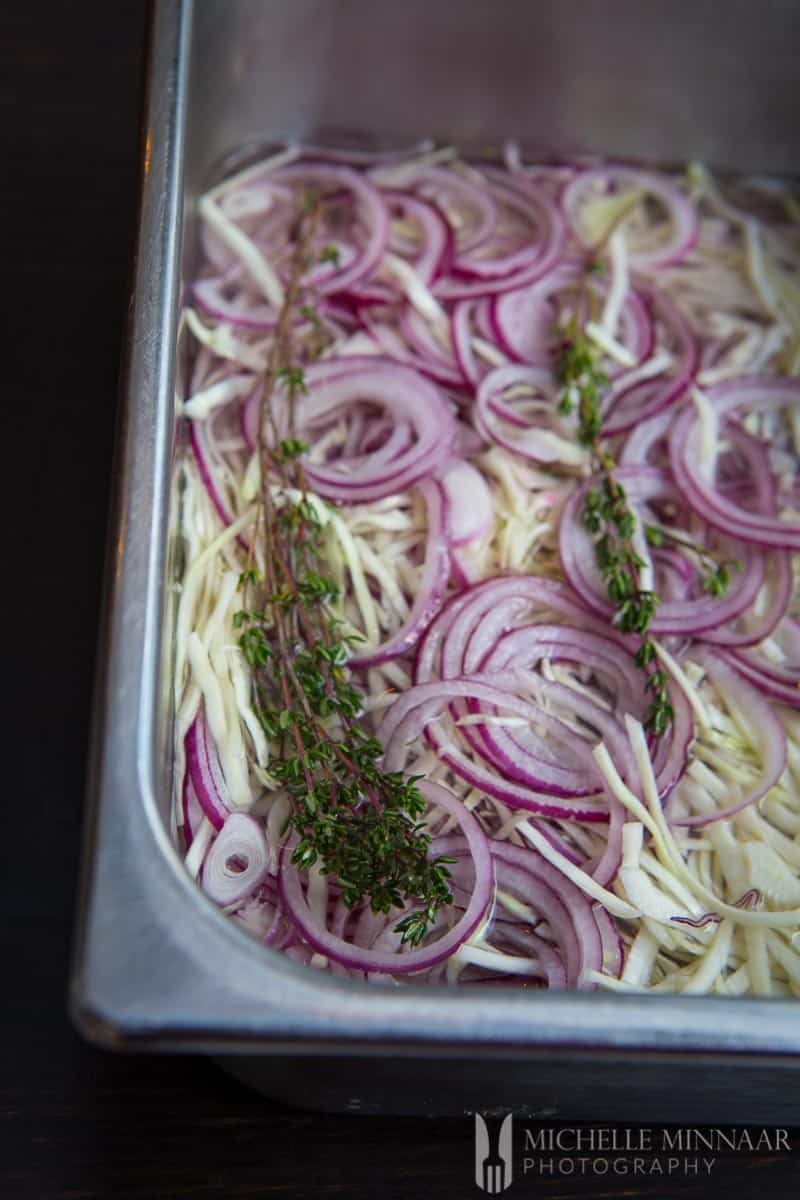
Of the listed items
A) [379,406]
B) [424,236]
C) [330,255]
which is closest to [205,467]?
[379,406]

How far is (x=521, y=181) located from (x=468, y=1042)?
1111mm

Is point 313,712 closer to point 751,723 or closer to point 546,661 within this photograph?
point 546,661

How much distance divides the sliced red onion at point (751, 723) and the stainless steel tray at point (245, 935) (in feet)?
0.82

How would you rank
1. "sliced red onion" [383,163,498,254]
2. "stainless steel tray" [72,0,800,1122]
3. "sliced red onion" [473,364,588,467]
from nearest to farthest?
"stainless steel tray" [72,0,800,1122] → "sliced red onion" [473,364,588,467] → "sliced red onion" [383,163,498,254]

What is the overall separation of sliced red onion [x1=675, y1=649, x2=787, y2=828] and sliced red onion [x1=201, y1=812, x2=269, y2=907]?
1.19 ft

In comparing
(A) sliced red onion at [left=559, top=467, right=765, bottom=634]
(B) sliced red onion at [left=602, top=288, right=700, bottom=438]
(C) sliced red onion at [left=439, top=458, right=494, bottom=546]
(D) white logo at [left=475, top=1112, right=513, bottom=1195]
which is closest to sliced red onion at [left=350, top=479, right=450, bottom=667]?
(C) sliced red onion at [left=439, top=458, right=494, bottom=546]

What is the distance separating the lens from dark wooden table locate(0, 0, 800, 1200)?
0.96 m

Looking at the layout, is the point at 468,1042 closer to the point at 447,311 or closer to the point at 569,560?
the point at 569,560

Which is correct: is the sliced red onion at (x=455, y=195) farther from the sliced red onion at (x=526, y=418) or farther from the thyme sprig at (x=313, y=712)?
the thyme sprig at (x=313, y=712)

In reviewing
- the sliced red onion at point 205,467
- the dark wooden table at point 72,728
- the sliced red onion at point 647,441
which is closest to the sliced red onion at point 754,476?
the sliced red onion at point 647,441

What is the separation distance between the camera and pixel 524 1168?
969mm

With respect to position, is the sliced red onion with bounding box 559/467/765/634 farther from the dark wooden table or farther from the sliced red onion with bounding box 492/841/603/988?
the dark wooden table

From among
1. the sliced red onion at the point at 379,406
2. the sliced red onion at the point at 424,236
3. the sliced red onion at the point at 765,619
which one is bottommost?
the sliced red onion at the point at 765,619

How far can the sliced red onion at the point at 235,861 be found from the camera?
3.12 feet
